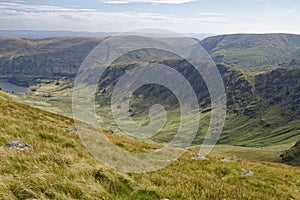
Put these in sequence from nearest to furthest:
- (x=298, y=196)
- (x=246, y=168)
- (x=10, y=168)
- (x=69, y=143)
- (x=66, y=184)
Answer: (x=66, y=184) < (x=10, y=168) < (x=298, y=196) < (x=69, y=143) < (x=246, y=168)

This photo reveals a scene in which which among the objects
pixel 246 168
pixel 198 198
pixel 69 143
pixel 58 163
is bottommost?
pixel 246 168

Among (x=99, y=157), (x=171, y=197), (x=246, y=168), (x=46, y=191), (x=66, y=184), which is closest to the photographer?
(x=46, y=191)

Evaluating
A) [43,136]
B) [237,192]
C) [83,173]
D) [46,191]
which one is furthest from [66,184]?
[43,136]

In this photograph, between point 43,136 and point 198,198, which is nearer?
point 198,198

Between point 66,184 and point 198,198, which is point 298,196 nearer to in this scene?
point 198,198

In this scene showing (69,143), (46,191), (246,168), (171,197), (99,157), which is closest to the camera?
(46,191)

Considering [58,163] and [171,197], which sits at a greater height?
[58,163]

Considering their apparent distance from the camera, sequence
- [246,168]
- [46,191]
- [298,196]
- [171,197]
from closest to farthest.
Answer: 1. [46,191]
2. [171,197]
3. [298,196]
4. [246,168]

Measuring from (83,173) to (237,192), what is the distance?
6599mm

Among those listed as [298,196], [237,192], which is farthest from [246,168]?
[237,192]

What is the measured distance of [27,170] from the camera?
9.30 metres

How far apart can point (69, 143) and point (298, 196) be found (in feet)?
46.3

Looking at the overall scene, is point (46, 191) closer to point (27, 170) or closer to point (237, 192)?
point (27, 170)

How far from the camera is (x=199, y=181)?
42.1 feet
